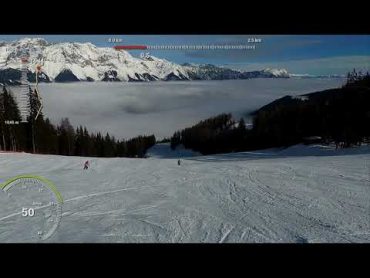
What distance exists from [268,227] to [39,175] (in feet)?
5.61

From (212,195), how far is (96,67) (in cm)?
132

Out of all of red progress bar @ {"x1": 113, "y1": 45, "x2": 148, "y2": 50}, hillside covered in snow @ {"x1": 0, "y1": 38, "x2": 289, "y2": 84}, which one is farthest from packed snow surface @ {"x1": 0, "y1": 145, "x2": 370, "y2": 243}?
red progress bar @ {"x1": 113, "y1": 45, "x2": 148, "y2": 50}

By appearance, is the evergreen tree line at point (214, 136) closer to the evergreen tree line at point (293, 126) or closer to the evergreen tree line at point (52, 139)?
the evergreen tree line at point (293, 126)

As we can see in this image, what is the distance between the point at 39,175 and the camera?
3598 mm

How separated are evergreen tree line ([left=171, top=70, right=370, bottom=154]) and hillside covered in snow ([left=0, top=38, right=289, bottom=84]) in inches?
12.6

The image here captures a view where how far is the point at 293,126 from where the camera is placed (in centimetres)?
390

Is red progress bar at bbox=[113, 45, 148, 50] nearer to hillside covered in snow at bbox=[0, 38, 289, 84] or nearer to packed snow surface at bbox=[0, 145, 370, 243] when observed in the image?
hillside covered in snow at bbox=[0, 38, 289, 84]

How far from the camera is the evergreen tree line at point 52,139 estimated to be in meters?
3.75
